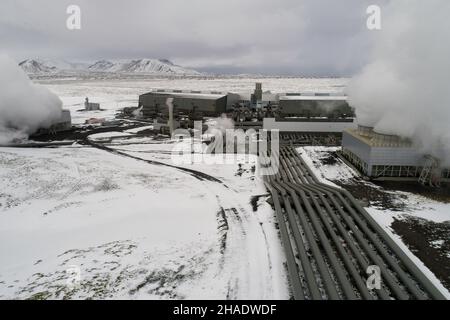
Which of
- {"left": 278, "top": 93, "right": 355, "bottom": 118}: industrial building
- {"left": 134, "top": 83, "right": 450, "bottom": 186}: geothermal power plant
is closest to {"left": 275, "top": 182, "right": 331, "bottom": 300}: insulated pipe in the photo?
{"left": 134, "top": 83, "right": 450, "bottom": 186}: geothermal power plant

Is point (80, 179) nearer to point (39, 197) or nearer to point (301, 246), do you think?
point (39, 197)

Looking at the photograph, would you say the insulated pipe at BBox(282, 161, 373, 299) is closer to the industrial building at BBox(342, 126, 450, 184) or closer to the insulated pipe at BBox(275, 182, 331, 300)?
the insulated pipe at BBox(275, 182, 331, 300)

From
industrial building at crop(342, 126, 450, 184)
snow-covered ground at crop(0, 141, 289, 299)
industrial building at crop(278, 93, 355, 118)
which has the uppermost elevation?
industrial building at crop(278, 93, 355, 118)

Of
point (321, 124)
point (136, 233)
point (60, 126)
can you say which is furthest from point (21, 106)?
point (321, 124)

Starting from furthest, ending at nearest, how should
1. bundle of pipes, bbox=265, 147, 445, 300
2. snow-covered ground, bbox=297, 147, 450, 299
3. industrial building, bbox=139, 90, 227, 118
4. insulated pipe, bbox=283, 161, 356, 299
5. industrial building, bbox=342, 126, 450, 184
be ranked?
industrial building, bbox=139, 90, 227, 118 → industrial building, bbox=342, 126, 450, 184 → snow-covered ground, bbox=297, 147, 450, 299 → bundle of pipes, bbox=265, 147, 445, 300 → insulated pipe, bbox=283, 161, 356, 299
